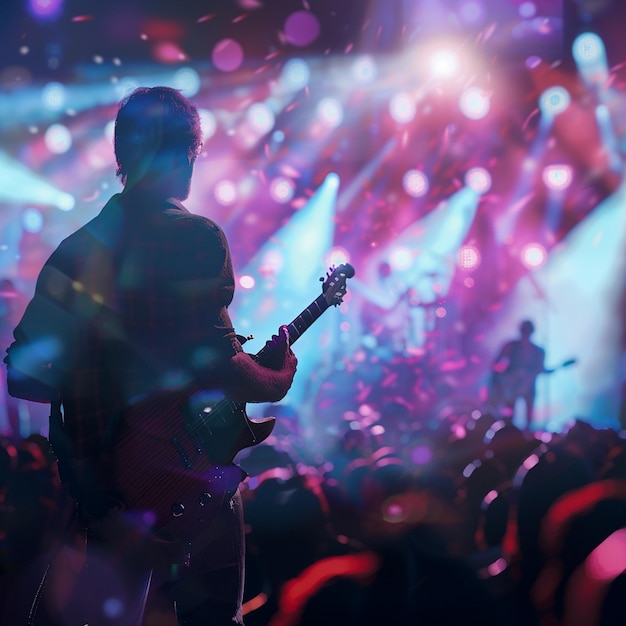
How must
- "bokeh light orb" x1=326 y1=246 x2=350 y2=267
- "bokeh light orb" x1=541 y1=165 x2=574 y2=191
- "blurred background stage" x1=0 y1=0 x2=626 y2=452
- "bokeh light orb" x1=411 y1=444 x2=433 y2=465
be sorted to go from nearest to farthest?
"bokeh light orb" x1=411 y1=444 x2=433 y2=465 < "blurred background stage" x1=0 y1=0 x2=626 y2=452 < "bokeh light orb" x1=541 y1=165 x2=574 y2=191 < "bokeh light orb" x1=326 y1=246 x2=350 y2=267

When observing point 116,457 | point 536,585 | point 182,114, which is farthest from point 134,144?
point 536,585

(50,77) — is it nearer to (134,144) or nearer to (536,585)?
(134,144)

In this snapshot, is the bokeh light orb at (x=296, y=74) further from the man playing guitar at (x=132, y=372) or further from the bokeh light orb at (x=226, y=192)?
the man playing guitar at (x=132, y=372)

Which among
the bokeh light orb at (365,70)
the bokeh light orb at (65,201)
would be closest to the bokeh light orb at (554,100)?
the bokeh light orb at (365,70)

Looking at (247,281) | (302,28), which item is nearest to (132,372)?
(302,28)

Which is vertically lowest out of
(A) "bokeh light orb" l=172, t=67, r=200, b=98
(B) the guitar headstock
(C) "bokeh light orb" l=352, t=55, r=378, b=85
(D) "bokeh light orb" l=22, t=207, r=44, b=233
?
(B) the guitar headstock

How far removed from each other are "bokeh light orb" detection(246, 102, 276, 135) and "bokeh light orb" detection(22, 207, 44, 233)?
3.35 metres

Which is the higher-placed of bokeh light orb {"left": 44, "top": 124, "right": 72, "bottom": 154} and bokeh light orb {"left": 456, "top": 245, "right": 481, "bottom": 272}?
bokeh light orb {"left": 44, "top": 124, "right": 72, "bottom": 154}

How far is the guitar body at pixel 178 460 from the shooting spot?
150cm

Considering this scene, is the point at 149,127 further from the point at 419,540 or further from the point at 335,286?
the point at 419,540

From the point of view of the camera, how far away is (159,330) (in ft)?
4.91

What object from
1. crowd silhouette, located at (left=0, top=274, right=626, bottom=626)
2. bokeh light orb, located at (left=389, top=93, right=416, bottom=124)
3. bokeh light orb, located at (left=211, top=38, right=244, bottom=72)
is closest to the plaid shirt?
crowd silhouette, located at (left=0, top=274, right=626, bottom=626)

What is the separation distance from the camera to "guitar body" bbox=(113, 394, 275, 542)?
1503mm

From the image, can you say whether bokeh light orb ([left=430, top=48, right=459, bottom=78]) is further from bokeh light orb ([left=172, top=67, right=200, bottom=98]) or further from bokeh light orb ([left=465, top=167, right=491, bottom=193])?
bokeh light orb ([left=172, top=67, right=200, bottom=98])
